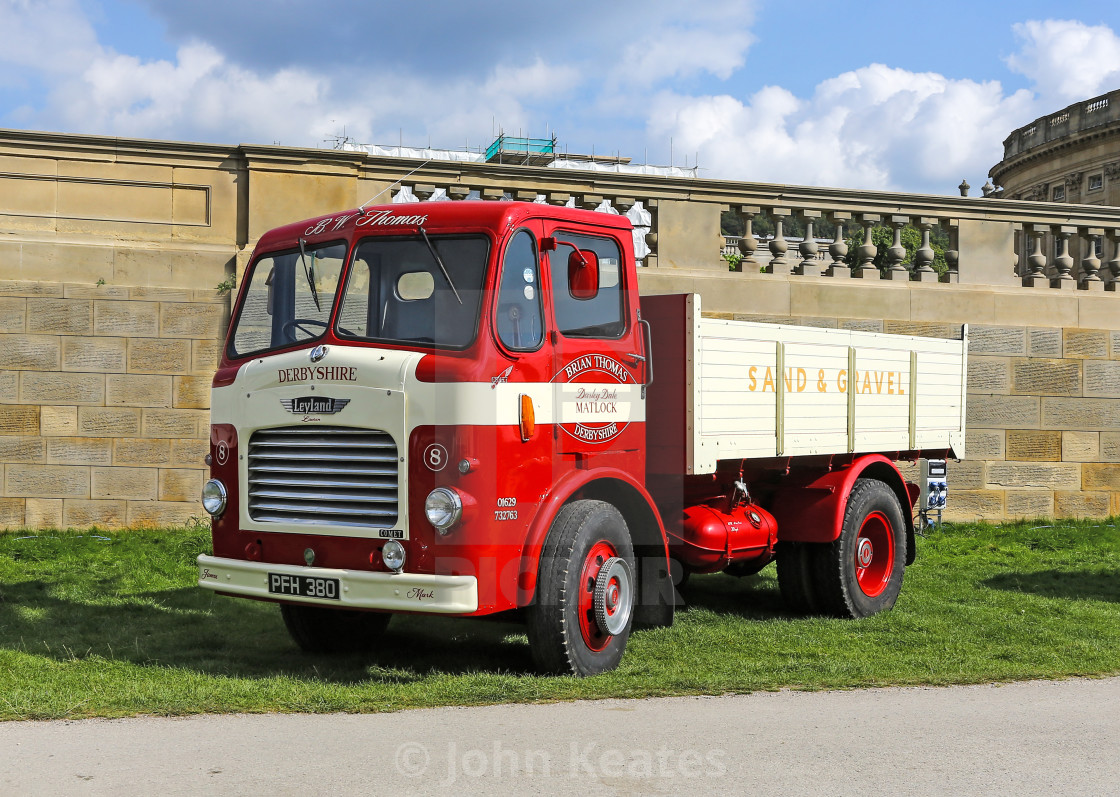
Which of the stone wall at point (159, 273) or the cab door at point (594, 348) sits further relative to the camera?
the stone wall at point (159, 273)

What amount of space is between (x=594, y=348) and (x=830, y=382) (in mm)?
2815

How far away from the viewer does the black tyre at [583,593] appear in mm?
6633

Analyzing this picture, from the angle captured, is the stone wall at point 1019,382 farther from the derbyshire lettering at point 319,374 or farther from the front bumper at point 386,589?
the front bumper at point 386,589

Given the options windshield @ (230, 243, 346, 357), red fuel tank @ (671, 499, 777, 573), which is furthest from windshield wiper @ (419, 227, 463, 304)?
red fuel tank @ (671, 499, 777, 573)

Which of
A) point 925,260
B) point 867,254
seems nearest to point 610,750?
point 867,254

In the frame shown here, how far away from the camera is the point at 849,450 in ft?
31.0

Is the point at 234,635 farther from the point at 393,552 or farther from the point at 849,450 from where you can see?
the point at 849,450

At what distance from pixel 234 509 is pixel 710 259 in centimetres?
792

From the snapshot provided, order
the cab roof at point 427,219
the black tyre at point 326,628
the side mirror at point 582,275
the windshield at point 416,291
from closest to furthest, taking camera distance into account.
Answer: the windshield at point 416,291
the cab roof at point 427,219
the side mirror at point 582,275
the black tyre at point 326,628

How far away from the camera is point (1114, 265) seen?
605 inches

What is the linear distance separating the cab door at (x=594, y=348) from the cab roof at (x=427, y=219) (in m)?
0.11

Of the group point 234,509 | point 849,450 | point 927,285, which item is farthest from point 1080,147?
point 234,509

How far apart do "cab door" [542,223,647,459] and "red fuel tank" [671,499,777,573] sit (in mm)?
957

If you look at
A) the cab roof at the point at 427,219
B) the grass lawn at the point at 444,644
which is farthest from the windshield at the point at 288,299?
the grass lawn at the point at 444,644
